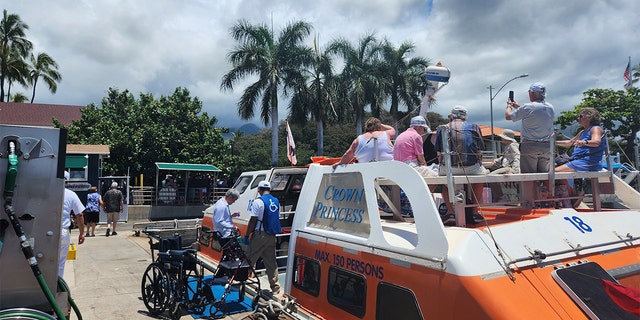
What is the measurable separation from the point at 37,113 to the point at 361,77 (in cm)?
3914

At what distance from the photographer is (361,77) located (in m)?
28.7

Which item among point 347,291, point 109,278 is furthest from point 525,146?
point 109,278

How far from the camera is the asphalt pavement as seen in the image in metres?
6.48

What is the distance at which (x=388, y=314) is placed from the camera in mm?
3479

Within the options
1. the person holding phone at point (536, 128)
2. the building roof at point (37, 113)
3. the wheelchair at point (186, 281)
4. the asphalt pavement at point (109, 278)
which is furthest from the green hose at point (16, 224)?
the building roof at point (37, 113)

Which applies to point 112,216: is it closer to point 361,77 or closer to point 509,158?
point 509,158

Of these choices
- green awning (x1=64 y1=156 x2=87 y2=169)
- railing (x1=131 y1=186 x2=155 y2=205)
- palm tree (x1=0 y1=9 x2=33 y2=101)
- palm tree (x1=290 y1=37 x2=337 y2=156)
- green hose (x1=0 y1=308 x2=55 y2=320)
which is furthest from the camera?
palm tree (x1=0 y1=9 x2=33 y2=101)

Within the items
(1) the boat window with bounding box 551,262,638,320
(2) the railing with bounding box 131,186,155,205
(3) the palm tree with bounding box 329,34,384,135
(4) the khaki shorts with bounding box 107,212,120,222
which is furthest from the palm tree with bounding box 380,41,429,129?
(1) the boat window with bounding box 551,262,638,320

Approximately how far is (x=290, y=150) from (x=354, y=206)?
7510 millimetres

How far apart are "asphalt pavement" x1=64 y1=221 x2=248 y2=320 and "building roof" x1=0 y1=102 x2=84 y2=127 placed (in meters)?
37.7

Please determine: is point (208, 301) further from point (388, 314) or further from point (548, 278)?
point (548, 278)

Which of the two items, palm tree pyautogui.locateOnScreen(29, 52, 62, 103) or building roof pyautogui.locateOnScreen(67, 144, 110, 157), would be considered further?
palm tree pyautogui.locateOnScreen(29, 52, 62, 103)

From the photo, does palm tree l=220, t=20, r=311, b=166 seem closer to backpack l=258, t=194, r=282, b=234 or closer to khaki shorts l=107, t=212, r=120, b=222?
khaki shorts l=107, t=212, r=120, b=222

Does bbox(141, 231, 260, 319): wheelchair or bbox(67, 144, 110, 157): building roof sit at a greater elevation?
bbox(67, 144, 110, 157): building roof
